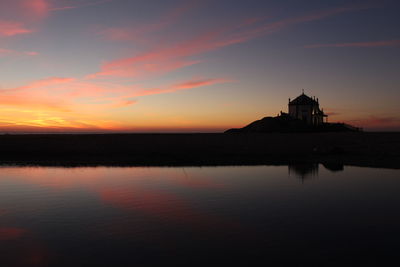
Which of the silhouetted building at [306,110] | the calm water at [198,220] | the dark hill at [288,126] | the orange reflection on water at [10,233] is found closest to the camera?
the calm water at [198,220]

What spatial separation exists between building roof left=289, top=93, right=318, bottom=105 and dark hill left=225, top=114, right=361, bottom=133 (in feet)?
15.2

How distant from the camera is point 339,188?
19.1 metres

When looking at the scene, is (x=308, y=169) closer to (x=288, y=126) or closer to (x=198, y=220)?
(x=198, y=220)

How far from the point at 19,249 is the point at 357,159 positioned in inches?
1220

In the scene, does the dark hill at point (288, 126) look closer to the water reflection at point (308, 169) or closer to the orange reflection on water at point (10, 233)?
the water reflection at point (308, 169)

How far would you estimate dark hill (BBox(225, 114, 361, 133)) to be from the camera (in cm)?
9312

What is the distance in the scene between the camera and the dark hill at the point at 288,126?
93125 millimetres

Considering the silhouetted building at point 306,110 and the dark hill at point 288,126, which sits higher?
the silhouetted building at point 306,110

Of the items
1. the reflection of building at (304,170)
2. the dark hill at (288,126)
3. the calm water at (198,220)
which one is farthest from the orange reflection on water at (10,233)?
the dark hill at (288,126)

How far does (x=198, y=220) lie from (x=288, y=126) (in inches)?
3389

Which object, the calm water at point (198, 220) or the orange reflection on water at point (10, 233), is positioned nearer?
the calm water at point (198, 220)

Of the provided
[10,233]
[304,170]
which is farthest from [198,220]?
[304,170]

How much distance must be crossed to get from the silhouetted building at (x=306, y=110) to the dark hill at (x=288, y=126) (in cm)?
198

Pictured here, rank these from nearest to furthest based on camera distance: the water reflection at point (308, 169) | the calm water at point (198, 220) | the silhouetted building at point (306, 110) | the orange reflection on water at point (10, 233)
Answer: the calm water at point (198, 220) → the orange reflection on water at point (10, 233) → the water reflection at point (308, 169) → the silhouetted building at point (306, 110)
